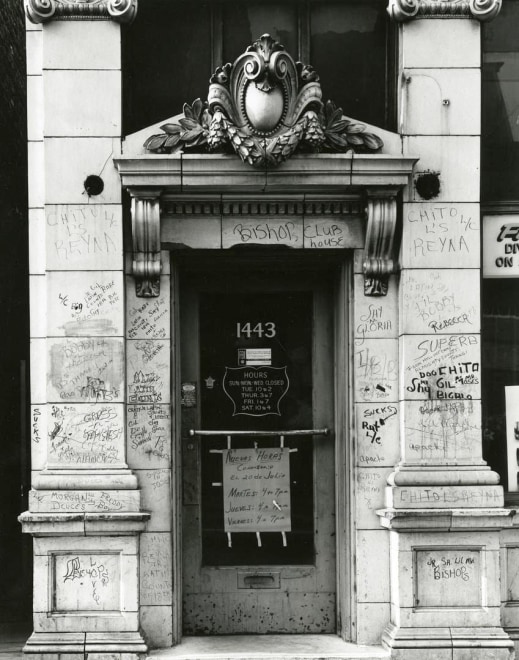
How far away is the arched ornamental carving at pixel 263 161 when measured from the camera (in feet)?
27.4

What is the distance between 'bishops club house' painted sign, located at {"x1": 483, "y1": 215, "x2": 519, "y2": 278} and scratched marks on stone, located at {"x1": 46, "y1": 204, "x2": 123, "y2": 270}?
313 cm

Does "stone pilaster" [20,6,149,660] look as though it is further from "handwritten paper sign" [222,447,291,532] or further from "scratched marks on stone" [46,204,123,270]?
"handwritten paper sign" [222,447,291,532]

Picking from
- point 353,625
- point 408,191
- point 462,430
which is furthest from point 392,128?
point 353,625

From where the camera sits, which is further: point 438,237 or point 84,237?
point 438,237

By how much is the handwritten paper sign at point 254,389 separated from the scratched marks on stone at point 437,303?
127cm

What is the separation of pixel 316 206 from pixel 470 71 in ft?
5.57

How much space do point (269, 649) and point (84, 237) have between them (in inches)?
145

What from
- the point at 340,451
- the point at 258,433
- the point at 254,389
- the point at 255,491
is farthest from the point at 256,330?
the point at 255,491

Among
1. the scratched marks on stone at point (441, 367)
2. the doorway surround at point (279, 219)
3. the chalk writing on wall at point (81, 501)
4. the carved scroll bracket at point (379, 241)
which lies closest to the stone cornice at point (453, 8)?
the doorway surround at point (279, 219)

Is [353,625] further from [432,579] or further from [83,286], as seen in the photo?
[83,286]

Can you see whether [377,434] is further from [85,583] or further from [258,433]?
[85,583]

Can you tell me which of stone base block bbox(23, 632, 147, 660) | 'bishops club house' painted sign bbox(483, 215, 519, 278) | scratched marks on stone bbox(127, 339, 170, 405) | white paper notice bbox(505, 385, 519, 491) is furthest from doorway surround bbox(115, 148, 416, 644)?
white paper notice bbox(505, 385, 519, 491)

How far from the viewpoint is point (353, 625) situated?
8.66 m

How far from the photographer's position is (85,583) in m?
8.31
